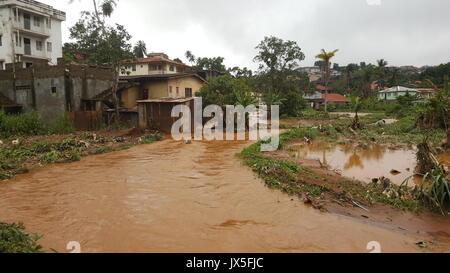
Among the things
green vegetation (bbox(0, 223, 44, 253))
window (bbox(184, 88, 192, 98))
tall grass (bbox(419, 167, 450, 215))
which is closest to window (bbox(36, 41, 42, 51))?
window (bbox(184, 88, 192, 98))

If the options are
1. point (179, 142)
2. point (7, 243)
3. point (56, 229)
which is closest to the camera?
point (7, 243)

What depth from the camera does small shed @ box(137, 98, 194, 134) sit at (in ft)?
62.1

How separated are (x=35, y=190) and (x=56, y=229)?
3294mm

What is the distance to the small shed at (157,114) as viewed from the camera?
1894 centimetres

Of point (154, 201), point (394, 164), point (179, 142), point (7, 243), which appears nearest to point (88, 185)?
point (154, 201)

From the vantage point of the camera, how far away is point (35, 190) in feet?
26.6

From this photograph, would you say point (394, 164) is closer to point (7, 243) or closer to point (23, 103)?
point (7, 243)

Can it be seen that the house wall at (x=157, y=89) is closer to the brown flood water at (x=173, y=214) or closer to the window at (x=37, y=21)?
the brown flood water at (x=173, y=214)

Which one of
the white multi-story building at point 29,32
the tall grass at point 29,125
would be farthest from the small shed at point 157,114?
the white multi-story building at point 29,32

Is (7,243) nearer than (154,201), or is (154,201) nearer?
(7,243)

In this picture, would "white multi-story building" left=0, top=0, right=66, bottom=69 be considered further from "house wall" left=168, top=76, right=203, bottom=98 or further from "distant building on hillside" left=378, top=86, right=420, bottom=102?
"distant building on hillside" left=378, top=86, right=420, bottom=102

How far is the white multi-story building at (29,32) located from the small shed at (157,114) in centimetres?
1763

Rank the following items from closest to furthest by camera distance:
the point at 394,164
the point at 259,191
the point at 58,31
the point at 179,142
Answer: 1. the point at 259,191
2. the point at 394,164
3. the point at 179,142
4. the point at 58,31
